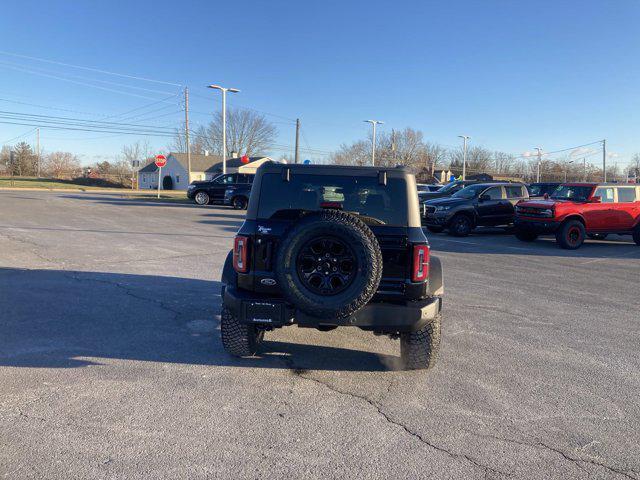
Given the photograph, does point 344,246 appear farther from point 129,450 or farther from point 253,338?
point 129,450

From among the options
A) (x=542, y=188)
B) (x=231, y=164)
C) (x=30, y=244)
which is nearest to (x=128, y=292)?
(x=30, y=244)

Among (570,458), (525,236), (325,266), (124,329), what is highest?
(325,266)

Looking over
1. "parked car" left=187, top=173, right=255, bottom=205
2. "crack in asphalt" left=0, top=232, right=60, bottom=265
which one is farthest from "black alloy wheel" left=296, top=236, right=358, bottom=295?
"parked car" left=187, top=173, right=255, bottom=205

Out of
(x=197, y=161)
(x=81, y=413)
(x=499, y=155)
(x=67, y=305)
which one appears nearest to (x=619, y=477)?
(x=81, y=413)

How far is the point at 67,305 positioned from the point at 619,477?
628cm

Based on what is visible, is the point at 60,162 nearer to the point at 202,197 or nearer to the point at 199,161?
the point at 199,161

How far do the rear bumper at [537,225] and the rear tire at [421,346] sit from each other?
36.1 ft

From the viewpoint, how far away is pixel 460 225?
1689 cm

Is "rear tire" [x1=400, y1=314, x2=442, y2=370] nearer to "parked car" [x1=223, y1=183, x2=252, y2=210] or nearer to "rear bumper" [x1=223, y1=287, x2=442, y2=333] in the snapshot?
"rear bumper" [x1=223, y1=287, x2=442, y2=333]

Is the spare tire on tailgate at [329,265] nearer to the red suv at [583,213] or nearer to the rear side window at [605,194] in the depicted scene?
the red suv at [583,213]

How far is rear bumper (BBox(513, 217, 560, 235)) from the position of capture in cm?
1407

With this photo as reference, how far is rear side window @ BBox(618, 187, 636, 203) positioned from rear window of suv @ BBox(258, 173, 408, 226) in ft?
42.6

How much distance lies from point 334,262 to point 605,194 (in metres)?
13.4

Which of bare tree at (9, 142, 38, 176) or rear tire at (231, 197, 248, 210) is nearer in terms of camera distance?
rear tire at (231, 197, 248, 210)
